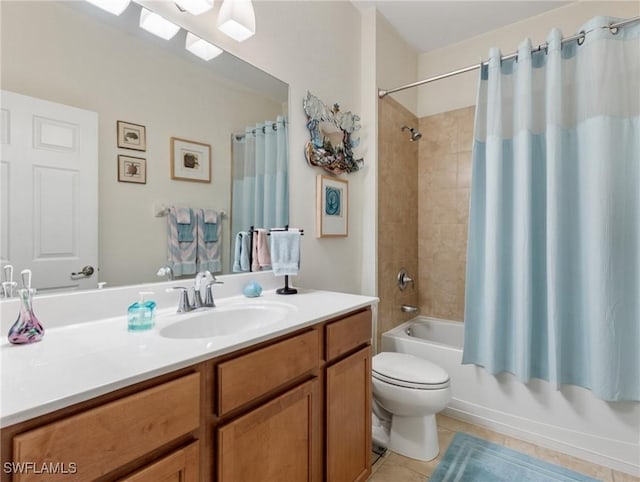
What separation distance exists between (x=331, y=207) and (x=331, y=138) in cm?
42

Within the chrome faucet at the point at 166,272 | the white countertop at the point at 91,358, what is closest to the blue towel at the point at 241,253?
the chrome faucet at the point at 166,272

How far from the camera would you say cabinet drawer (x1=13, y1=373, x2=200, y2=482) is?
56 centimetres

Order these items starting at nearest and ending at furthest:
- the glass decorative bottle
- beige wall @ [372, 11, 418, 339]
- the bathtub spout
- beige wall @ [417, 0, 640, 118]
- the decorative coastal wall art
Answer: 1. the glass decorative bottle
2. the decorative coastal wall art
3. beige wall @ [417, 0, 640, 118]
4. beige wall @ [372, 11, 418, 339]
5. the bathtub spout

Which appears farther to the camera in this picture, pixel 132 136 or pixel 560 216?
pixel 560 216

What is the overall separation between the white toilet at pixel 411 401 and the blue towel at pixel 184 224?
1181 millimetres

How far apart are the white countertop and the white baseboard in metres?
1.48

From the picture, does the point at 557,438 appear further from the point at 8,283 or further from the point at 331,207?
the point at 8,283

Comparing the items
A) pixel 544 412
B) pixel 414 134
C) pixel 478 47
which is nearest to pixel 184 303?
pixel 544 412

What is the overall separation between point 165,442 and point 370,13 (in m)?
2.61

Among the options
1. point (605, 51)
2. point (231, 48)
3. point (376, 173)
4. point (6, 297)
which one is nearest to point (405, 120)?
point (376, 173)

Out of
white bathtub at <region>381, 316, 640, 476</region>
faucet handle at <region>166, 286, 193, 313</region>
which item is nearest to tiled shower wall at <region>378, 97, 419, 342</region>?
white bathtub at <region>381, 316, 640, 476</region>

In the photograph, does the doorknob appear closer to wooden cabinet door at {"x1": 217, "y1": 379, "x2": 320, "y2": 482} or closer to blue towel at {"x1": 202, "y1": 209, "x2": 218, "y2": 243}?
blue towel at {"x1": 202, "y1": 209, "x2": 218, "y2": 243}

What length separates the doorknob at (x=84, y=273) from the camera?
1.04 meters

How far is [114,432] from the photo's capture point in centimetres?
64
